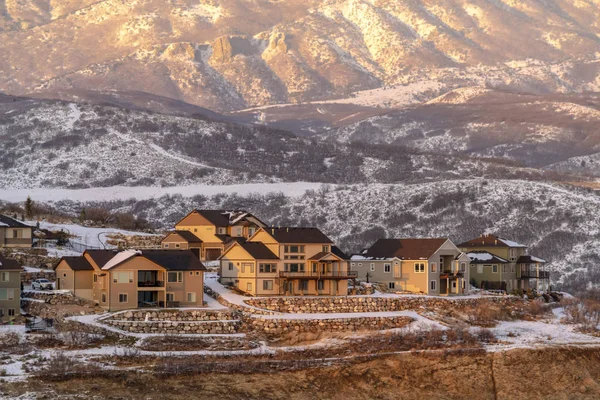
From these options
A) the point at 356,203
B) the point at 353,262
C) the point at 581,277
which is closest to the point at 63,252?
the point at 353,262

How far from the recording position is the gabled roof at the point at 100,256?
82.9m

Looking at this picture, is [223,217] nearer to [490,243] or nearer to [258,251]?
[258,251]

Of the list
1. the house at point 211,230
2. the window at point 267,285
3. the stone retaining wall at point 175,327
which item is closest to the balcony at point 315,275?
the window at point 267,285

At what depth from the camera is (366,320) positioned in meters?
81.0

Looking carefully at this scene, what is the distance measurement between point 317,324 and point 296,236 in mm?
11967

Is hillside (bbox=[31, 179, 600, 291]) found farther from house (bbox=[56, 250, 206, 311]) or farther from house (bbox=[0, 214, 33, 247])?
house (bbox=[56, 250, 206, 311])

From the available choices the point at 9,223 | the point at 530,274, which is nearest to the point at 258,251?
the point at 9,223

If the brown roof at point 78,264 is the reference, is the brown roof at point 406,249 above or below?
above

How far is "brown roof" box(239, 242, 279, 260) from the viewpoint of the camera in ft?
290

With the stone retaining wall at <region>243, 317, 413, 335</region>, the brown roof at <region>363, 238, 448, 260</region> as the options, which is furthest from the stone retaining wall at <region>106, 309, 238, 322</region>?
the brown roof at <region>363, 238, 448, 260</region>

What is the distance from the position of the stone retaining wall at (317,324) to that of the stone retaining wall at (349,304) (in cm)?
311

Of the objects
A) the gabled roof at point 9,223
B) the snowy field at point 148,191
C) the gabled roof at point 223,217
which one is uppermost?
the snowy field at point 148,191

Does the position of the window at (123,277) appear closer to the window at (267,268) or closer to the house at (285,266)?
the house at (285,266)

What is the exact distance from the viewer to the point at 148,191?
571ft
